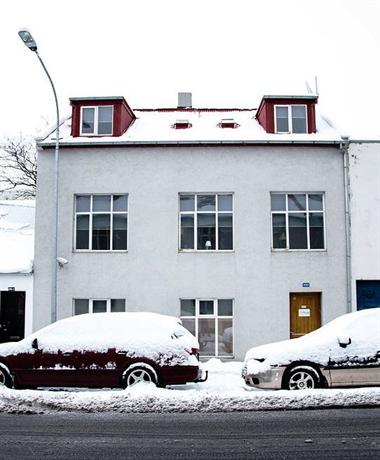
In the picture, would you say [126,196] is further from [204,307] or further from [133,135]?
[204,307]

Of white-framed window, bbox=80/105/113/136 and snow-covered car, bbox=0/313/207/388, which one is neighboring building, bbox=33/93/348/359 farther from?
snow-covered car, bbox=0/313/207/388

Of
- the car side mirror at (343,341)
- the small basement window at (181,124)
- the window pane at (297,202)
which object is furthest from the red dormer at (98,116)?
the car side mirror at (343,341)

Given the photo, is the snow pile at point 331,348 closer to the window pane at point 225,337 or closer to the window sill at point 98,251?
the window pane at point 225,337

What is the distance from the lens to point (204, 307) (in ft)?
56.5

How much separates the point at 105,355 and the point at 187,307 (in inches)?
234

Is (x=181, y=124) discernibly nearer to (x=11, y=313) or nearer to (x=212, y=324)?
(x=212, y=324)

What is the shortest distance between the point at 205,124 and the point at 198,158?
2.26 meters

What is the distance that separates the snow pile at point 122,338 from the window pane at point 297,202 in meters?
6.91

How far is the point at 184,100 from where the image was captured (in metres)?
23.4

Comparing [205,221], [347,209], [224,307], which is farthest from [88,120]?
[347,209]

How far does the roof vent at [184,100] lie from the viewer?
23358mm

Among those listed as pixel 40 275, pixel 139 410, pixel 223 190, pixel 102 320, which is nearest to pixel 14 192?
pixel 40 275

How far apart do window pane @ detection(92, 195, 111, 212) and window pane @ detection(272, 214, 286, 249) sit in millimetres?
5200

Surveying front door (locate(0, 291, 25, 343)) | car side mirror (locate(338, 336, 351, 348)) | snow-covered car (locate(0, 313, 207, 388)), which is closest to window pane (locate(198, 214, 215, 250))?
snow-covered car (locate(0, 313, 207, 388))
